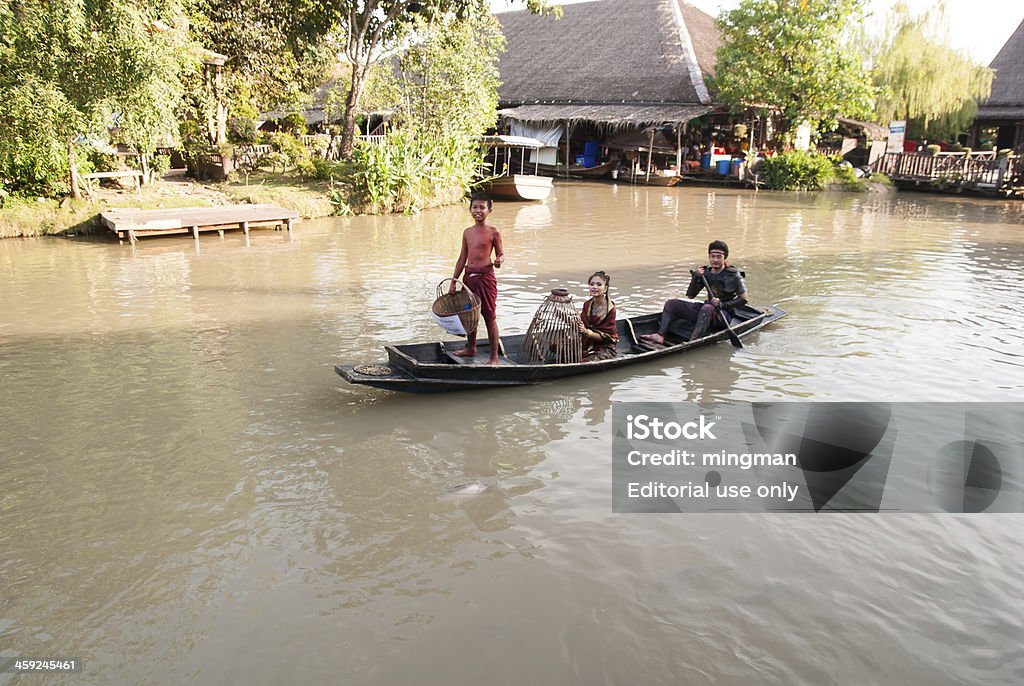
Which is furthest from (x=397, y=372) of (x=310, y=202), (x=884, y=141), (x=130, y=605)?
(x=884, y=141)

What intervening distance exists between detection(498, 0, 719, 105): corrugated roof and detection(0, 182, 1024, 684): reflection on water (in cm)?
2062

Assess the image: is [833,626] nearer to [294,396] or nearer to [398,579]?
[398,579]

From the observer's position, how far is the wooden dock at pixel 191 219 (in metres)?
14.7

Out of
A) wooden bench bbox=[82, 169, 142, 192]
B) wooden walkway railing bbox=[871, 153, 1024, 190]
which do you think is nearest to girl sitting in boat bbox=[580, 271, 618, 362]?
wooden bench bbox=[82, 169, 142, 192]

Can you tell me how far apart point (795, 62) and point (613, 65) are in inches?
293

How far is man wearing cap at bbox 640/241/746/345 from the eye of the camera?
816 centimetres

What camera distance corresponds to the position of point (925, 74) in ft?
91.4

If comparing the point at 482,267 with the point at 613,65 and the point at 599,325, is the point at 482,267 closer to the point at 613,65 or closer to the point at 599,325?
the point at 599,325

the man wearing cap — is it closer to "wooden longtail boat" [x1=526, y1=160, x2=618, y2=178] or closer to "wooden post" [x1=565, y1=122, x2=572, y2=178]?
"wooden post" [x1=565, y1=122, x2=572, y2=178]

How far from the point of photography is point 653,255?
1455 centimetres

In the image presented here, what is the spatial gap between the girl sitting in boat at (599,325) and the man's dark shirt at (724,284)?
1.43 meters

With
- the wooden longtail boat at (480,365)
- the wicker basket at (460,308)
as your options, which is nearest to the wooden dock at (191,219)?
the wooden longtail boat at (480,365)

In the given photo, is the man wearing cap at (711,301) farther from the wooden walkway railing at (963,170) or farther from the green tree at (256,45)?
the wooden walkway railing at (963,170)

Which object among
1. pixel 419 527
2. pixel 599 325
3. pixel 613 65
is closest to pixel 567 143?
pixel 613 65
